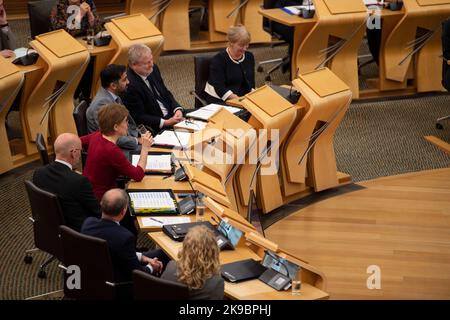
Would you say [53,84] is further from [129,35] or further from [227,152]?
[227,152]

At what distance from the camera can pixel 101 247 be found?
468 cm

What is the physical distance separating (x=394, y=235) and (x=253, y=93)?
1.49 m

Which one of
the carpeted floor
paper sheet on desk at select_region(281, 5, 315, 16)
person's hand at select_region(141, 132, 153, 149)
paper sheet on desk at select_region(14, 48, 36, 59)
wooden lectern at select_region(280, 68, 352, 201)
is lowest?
the carpeted floor

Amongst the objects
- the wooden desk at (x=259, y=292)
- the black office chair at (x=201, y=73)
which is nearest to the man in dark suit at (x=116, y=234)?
the wooden desk at (x=259, y=292)

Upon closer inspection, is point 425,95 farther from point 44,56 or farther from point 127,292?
point 127,292

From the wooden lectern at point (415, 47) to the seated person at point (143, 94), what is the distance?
302 cm

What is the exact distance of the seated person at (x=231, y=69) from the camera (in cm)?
751

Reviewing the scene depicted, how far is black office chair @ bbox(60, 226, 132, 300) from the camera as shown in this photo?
4.71 metres

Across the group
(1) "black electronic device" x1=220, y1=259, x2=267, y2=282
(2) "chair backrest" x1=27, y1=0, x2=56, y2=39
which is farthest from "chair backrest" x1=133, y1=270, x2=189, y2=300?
(2) "chair backrest" x1=27, y1=0, x2=56, y2=39

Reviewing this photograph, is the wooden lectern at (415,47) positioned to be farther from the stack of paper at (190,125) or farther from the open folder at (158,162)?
the open folder at (158,162)

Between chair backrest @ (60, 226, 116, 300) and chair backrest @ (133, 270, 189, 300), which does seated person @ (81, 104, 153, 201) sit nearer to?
chair backrest @ (60, 226, 116, 300)

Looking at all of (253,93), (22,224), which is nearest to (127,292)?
(22,224)

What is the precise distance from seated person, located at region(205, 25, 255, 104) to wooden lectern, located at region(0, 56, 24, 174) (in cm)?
157

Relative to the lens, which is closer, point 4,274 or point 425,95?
point 4,274
